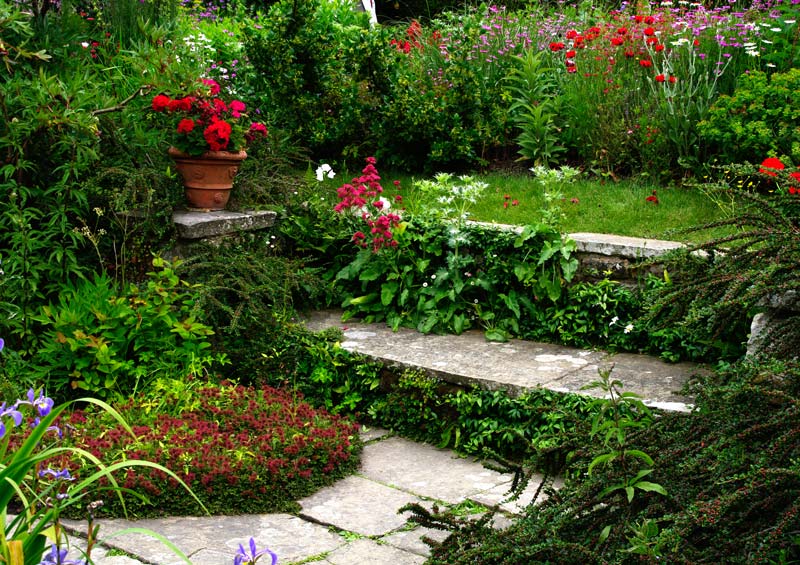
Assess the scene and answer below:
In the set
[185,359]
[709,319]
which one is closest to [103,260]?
[185,359]

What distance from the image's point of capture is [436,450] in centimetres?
462

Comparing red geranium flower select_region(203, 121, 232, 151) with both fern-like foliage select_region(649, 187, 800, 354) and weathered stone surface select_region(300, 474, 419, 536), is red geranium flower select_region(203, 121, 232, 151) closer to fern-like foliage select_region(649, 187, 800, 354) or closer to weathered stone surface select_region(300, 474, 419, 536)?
weathered stone surface select_region(300, 474, 419, 536)

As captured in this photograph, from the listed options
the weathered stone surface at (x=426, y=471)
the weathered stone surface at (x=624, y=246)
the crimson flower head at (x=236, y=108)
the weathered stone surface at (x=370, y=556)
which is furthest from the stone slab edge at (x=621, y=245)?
the weathered stone surface at (x=370, y=556)

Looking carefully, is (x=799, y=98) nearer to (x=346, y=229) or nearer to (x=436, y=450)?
(x=346, y=229)

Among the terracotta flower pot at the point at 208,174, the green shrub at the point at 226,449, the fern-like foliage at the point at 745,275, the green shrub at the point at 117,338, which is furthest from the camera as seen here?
the terracotta flower pot at the point at 208,174

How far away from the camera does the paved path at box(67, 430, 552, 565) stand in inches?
135

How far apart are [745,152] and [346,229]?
2814mm

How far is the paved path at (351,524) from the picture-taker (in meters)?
3.43


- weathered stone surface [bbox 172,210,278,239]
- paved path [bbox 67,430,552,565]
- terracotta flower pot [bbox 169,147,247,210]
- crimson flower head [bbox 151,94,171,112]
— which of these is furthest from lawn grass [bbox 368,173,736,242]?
paved path [bbox 67,430,552,565]

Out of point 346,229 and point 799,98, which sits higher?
point 799,98

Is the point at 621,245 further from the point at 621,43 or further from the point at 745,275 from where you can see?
the point at 621,43

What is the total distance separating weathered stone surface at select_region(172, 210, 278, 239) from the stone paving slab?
2.65 feet

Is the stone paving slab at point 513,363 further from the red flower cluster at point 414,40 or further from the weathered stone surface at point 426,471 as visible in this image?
the red flower cluster at point 414,40

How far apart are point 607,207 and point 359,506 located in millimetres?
2980
